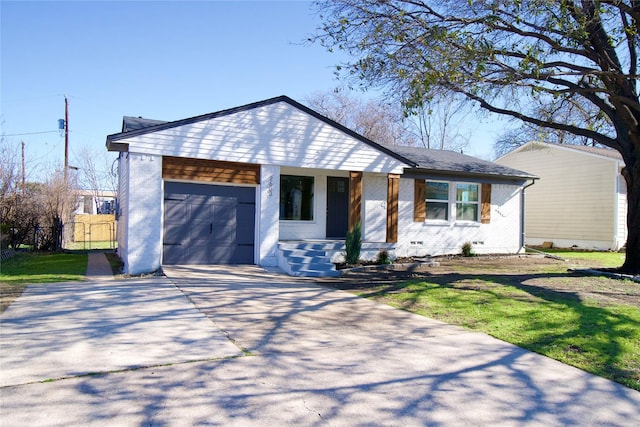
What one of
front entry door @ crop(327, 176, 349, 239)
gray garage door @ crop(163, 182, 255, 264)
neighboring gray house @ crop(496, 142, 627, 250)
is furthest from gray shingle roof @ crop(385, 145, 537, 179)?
gray garage door @ crop(163, 182, 255, 264)

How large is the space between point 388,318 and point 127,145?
24.8 ft

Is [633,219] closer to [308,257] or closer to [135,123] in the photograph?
[308,257]

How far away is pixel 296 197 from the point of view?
15.0 meters

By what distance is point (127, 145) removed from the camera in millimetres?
11109

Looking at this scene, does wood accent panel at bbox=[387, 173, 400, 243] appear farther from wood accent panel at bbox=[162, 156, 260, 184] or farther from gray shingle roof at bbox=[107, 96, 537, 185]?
wood accent panel at bbox=[162, 156, 260, 184]

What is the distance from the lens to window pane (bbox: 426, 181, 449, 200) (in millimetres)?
16344

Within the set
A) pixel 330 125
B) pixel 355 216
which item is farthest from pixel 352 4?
pixel 355 216

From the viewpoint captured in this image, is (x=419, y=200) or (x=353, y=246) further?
(x=419, y=200)

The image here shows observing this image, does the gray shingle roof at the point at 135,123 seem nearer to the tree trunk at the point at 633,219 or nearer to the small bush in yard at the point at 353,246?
the small bush in yard at the point at 353,246

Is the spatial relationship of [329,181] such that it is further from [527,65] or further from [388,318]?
[388,318]

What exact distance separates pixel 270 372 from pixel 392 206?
435 inches

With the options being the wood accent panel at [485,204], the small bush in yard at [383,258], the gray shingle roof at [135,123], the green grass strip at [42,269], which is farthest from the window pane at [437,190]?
the green grass strip at [42,269]

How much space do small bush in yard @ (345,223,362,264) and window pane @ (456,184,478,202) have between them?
5.53 metres

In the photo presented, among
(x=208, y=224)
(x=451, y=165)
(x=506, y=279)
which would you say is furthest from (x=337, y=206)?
(x=506, y=279)
